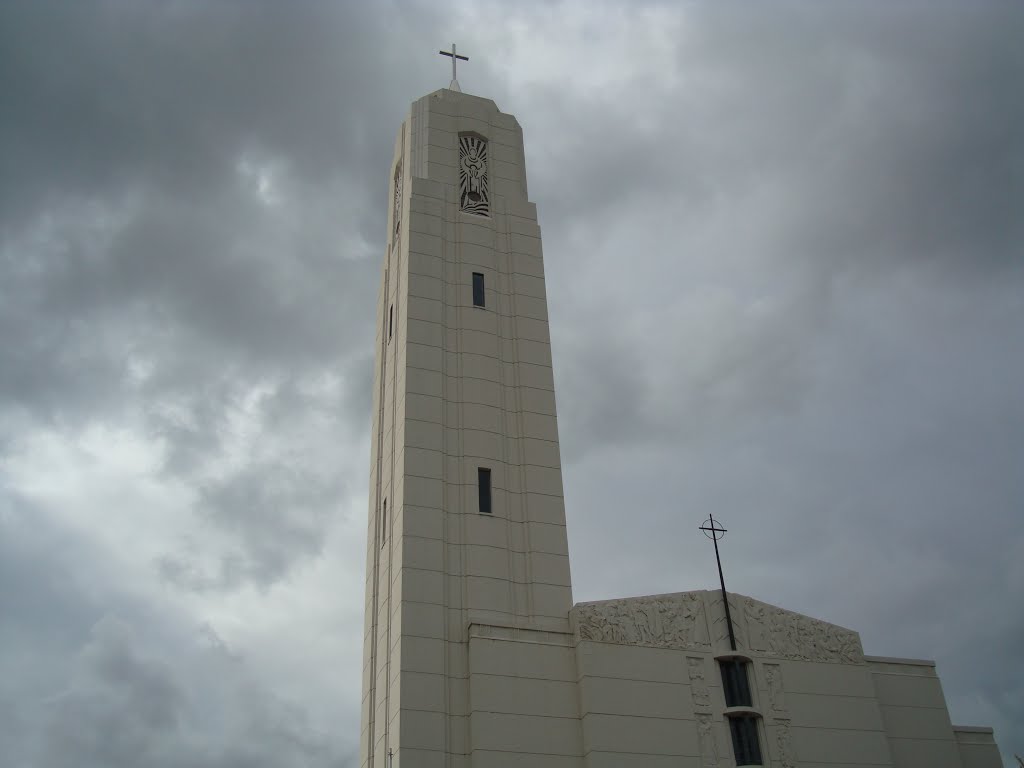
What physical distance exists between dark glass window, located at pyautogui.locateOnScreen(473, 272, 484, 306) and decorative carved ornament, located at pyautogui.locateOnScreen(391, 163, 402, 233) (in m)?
5.11

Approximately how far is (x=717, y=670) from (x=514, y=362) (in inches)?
502

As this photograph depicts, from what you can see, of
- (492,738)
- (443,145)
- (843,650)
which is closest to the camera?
(492,738)

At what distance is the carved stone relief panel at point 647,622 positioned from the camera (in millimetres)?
29094

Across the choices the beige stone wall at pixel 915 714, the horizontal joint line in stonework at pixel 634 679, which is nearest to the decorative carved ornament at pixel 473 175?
the horizontal joint line in stonework at pixel 634 679

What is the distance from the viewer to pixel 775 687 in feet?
97.2

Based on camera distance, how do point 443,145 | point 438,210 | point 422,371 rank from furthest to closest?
1. point 443,145
2. point 438,210
3. point 422,371

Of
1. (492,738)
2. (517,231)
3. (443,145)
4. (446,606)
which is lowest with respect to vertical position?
(492,738)

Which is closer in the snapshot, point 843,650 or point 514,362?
point 843,650

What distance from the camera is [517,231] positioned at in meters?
38.9

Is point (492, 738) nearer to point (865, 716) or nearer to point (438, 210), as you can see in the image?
point (865, 716)

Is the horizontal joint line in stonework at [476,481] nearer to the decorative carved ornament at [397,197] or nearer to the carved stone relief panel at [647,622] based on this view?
the carved stone relief panel at [647,622]

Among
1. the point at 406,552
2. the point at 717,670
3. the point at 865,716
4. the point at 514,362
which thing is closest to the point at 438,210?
the point at 514,362

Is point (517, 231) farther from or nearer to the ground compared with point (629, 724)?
farther from the ground

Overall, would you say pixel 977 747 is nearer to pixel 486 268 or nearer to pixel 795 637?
pixel 795 637
